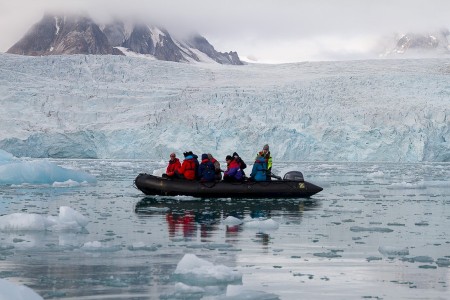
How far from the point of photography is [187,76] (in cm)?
4716

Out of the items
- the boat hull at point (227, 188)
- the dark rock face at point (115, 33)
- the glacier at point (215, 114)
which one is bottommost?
the boat hull at point (227, 188)

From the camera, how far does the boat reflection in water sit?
10.5m

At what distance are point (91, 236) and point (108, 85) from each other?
3529cm

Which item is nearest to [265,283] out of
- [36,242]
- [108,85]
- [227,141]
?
[36,242]

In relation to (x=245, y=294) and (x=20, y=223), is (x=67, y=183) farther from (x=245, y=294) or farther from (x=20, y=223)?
(x=245, y=294)

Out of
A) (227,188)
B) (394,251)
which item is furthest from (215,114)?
(394,251)

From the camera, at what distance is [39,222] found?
9.78 m

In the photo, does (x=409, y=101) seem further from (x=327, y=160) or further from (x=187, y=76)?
(x=187, y=76)

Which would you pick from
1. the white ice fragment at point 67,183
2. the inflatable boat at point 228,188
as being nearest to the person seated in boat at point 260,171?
the inflatable boat at point 228,188

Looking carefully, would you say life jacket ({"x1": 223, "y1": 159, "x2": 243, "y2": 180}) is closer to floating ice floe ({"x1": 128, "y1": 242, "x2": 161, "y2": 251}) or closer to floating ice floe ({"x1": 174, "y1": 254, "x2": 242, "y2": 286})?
floating ice floe ({"x1": 128, "y1": 242, "x2": 161, "y2": 251})

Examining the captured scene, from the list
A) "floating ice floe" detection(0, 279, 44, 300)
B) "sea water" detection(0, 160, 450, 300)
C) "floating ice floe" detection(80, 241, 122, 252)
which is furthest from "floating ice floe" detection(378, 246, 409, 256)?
A: "floating ice floe" detection(0, 279, 44, 300)

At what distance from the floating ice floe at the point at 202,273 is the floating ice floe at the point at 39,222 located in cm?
379

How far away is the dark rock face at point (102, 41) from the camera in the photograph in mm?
147500

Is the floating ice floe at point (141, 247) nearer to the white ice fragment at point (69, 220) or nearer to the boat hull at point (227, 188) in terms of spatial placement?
the white ice fragment at point (69, 220)
